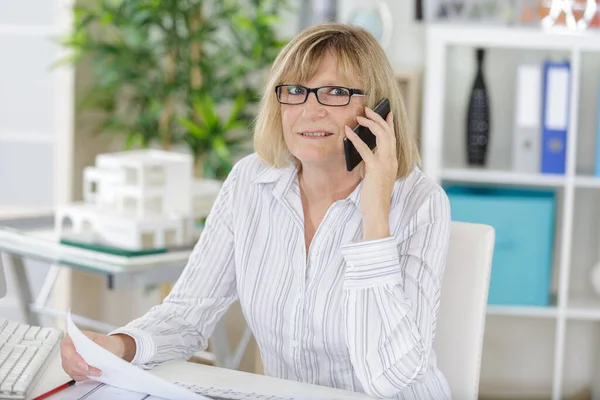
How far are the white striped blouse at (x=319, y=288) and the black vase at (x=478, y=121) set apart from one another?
155 centimetres

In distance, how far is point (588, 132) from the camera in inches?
131

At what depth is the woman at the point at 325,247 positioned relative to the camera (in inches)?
58.1

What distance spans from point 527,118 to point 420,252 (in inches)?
66.4

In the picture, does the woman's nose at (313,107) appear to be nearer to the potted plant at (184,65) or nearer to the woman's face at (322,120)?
the woman's face at (322,120)

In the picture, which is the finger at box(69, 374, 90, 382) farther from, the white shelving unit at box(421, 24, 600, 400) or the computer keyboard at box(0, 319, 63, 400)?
the white shelving unit at box(421, 24, 600, 400)

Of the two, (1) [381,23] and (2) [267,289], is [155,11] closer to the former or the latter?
(1) [381,23]

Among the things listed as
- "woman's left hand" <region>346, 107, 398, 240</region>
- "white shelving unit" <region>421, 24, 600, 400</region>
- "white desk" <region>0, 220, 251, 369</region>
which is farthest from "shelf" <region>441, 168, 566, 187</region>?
"woman's left hand" <region>346, 107, 398, 240</region>

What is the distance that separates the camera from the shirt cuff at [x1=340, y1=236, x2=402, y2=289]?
1.47 meters

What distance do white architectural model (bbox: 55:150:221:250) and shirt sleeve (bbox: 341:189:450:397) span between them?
3.67 feet

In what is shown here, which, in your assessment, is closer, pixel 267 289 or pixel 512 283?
pixel 267 289

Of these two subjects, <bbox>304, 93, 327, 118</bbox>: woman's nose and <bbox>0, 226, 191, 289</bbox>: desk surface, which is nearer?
<bbox>304, 93, 327, 118</bbox>: woman's nose

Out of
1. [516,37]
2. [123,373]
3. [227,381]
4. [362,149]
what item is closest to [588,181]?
[516,37]

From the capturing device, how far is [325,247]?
1.64 meters

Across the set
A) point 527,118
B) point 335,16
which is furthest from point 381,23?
point 527,118
